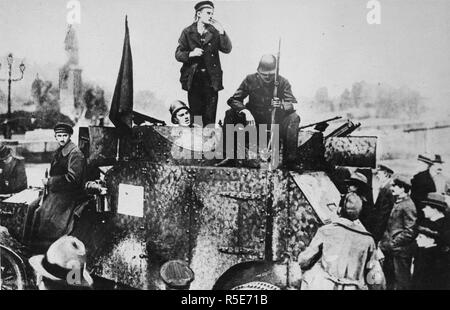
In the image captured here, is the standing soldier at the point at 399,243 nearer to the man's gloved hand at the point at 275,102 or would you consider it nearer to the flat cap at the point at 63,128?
the man's gloved hand at the point at 275,102

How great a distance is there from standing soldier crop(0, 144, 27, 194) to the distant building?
0.77 m

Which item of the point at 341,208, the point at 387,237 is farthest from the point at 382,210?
the point at 341,208

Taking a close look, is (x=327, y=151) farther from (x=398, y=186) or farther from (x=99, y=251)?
(x=99, y=251)

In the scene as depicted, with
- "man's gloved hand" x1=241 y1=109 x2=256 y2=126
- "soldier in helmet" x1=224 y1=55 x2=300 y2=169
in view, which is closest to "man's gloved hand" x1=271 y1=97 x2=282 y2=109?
"soldier in helmet" x1=224 y1=55 x2=300 y2=169

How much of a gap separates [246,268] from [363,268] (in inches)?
43.0

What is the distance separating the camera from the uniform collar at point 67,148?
483cm

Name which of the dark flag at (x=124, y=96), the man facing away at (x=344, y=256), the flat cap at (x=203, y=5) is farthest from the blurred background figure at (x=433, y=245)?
the dark flag at (x=124, y=96)

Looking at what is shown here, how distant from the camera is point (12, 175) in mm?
5000

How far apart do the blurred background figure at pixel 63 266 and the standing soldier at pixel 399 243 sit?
2926 mm

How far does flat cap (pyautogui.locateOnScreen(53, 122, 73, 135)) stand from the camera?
4852mm

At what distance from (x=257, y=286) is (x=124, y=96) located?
2.27m

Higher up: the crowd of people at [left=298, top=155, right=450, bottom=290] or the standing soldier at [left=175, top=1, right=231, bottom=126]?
the standing soldier at [left=175, top=1, right=231, bottom=126]

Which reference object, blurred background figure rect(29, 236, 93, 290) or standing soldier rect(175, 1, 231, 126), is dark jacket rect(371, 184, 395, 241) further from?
blurred background figure rect(29, 236, 93, 290)

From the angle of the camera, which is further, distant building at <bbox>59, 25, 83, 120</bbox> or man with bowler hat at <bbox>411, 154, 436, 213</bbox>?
distant building at <bbox>59, 25, 83, 120</bbox>
